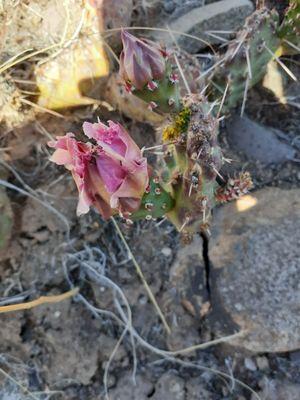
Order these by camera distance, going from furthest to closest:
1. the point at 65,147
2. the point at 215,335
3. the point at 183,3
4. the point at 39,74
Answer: the point at 183,3, the point at 39,74, the point at 215,335, the point at 65,147

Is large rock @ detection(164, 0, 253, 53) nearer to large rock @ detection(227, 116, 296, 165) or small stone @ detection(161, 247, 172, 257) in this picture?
large rock @ detection(227, 116, 296, 165)

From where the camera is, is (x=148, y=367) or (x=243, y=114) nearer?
(x=148, y=367)

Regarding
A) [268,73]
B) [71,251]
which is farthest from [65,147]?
[268,73]

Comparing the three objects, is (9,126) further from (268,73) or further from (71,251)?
(268,73)

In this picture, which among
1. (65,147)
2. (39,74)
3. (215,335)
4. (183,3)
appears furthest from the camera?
(183,3)

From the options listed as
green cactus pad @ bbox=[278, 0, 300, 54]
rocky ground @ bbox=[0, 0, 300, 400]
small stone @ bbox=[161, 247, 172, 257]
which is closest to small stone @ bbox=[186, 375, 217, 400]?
rocky ground @ bbox=[0, 0, 300, 400]

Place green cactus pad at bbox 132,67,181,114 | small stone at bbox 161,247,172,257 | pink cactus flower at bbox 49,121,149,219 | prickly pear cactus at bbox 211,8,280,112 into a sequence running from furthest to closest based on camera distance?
small stone at bbox 161,247,172,257, prickly pear cactus at bbox 211,8,280,112, green cactus pad at bbox 132,67,181,114, pink cactus flower at bbox 49,121,149,219

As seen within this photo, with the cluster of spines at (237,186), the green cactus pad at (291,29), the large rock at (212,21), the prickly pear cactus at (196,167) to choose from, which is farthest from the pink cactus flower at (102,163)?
the large rock at (212,21)

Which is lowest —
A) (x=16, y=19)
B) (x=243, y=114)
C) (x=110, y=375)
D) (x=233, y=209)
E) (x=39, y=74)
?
(x=110, y=375)
